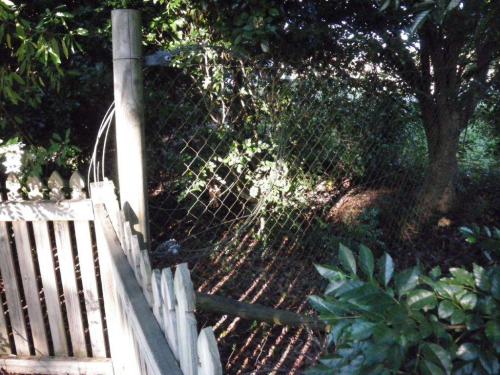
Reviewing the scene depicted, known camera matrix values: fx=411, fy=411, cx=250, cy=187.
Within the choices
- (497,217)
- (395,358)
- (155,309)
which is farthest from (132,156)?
(497,217)

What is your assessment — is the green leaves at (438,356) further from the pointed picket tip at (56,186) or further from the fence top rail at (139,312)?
the pointed picket tip at (56,186)

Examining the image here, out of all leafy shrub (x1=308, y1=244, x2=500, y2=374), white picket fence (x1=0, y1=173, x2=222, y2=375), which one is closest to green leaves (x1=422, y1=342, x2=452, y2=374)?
leafy shrub (x1=308, y1=244, x2=500, y2=374)

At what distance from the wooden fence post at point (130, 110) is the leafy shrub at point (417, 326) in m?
1.11

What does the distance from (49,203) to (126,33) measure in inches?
36.1

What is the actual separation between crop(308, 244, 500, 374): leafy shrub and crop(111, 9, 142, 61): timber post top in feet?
4.28

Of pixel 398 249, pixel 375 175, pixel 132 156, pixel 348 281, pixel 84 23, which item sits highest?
pixel 84 23

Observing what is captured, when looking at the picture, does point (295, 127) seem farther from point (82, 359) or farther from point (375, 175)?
point (82, 359)

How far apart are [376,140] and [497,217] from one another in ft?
6.84

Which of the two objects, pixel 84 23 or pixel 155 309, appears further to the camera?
pixel 84 23

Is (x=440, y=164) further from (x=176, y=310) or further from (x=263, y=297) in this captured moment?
(x=176, y=310)

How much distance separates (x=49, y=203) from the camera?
6.66ft

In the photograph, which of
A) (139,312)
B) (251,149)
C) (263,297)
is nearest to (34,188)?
(139,312)

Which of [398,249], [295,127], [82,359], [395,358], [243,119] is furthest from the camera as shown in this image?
[398,249]

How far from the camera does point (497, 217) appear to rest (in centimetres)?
461
